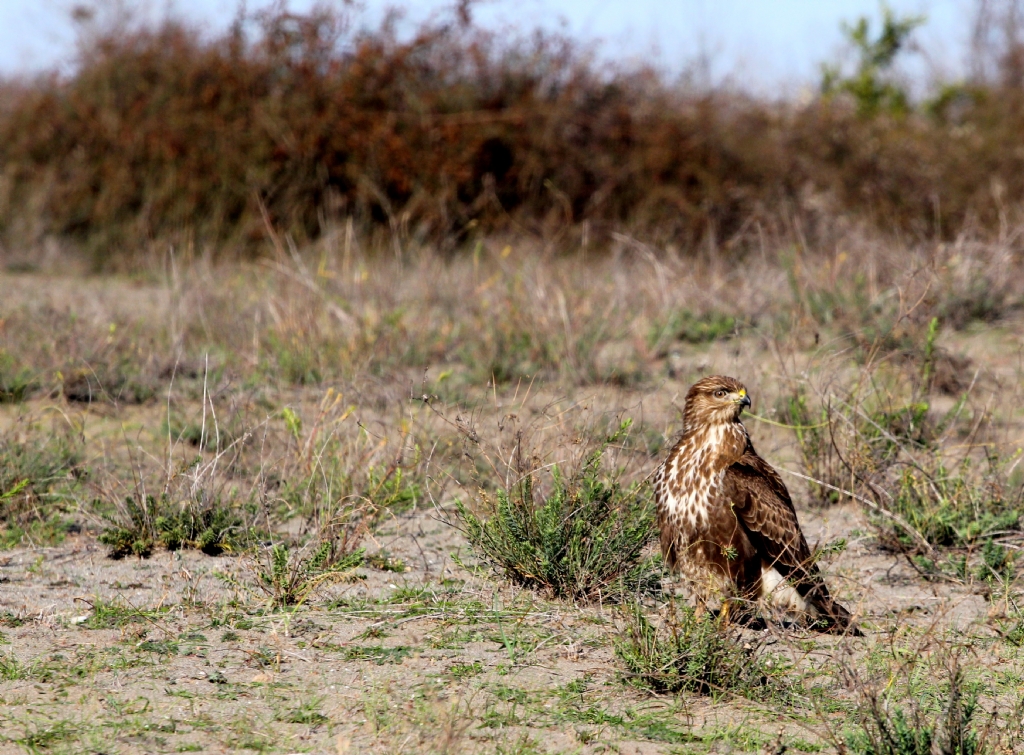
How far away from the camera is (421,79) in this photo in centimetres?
1289

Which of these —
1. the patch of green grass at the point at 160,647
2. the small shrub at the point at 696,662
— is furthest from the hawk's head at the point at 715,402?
the patch of green grass at the point at 160,647

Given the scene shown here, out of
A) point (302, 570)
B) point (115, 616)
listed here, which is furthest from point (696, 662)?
point (115, 616)

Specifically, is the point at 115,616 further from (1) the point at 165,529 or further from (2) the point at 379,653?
(2) the point at 379,653

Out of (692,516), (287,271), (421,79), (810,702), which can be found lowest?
(810,702)

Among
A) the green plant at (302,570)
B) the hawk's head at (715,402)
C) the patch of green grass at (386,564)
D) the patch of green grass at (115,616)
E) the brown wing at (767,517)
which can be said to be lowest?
the patch of green grass at (386,564)

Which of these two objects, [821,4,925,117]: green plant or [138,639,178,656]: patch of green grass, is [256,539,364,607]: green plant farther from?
[821,4,925,117]: green plant

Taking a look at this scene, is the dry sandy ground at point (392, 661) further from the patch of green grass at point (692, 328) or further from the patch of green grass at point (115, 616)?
the patch of green grass at point (692, 328)

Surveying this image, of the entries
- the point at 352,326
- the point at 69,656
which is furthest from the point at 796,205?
the point at 69,656

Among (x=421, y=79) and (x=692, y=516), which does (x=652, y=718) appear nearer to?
(x=692, y=516)

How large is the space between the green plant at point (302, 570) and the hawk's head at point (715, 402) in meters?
1.35

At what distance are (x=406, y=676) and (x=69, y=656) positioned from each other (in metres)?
1.04

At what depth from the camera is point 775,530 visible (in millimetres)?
4258

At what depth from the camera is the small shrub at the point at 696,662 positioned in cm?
366

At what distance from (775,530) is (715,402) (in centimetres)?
53
